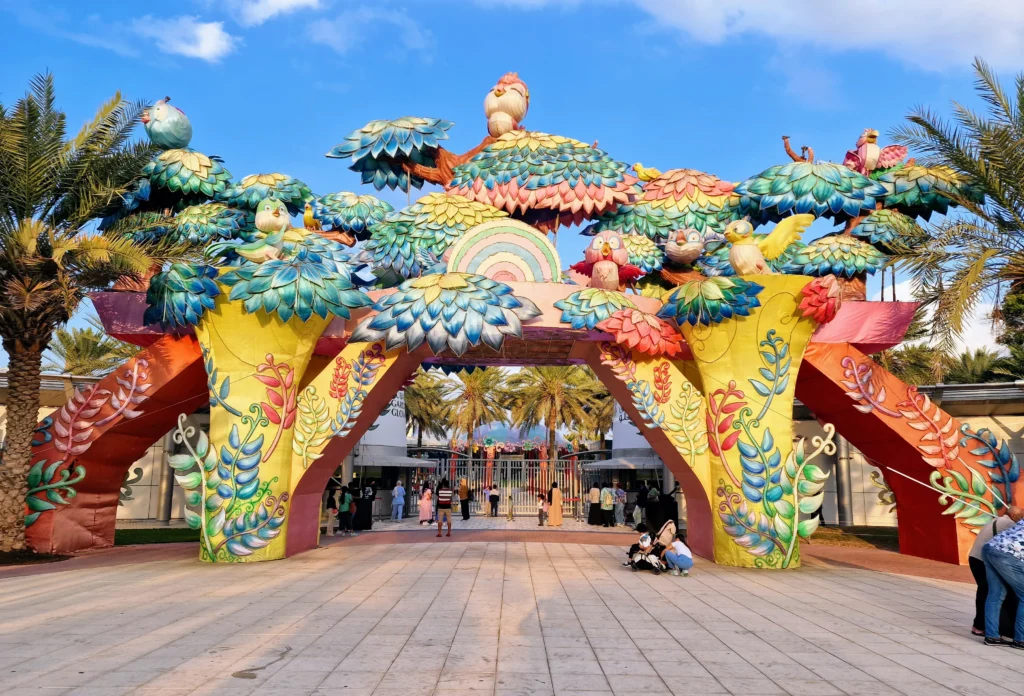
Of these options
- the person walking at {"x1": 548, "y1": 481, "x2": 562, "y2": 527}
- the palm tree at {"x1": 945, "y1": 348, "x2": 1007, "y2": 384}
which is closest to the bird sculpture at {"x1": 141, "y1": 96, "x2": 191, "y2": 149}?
the person walking at {"x1": 548, "y1": 481, "x2": 562, "y2": 527}

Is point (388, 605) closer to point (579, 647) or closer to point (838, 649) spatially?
point (579, 647)

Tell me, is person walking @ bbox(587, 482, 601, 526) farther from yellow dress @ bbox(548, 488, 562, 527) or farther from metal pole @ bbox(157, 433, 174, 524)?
metal pole @ bbox(157, 433, 174, 524)

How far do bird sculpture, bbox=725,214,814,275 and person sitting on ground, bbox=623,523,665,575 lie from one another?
524cm

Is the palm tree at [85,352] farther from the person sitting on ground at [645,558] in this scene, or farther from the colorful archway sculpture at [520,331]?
the person sitting on ground at [645,558]

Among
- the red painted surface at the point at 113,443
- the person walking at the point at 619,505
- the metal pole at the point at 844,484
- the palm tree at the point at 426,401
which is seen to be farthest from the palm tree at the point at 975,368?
the red painted surface at the point at 113,443

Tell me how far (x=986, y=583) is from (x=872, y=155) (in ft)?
35.9

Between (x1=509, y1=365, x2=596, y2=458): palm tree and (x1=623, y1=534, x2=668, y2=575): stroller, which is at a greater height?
(x1=509, y1=365, x2=596, y2=458): palm tree

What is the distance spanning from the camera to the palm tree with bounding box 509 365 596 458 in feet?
107

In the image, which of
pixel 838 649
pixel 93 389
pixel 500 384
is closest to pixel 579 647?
pixel 838 649

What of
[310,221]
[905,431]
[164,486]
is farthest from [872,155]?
[164,486]

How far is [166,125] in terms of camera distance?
50.1 feet

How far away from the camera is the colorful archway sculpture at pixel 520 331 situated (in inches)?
480

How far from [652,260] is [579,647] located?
10.1 metres

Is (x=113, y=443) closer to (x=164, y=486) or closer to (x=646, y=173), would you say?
(x=164, y=486)
